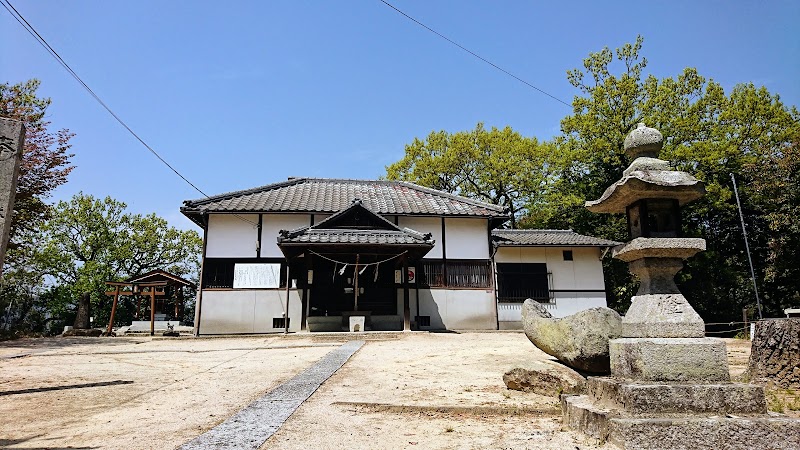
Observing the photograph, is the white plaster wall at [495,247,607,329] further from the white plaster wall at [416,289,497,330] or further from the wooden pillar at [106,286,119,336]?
the wooden pillar at [106,286,119,336]

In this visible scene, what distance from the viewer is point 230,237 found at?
58.3 ft

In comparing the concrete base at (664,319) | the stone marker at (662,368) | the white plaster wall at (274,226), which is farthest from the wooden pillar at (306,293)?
the concrete base at (664,319)

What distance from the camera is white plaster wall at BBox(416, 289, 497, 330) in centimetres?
1797

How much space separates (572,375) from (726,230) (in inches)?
864

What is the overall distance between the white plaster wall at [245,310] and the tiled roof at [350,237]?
297 cm

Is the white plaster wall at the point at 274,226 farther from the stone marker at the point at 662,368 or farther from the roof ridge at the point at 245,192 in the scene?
→ the stone marker at the point at 662,368

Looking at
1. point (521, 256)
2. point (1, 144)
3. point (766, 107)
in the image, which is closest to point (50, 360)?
point (1, 144)

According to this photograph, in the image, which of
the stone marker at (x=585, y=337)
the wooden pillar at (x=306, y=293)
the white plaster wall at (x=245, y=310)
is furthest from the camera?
the white plaster wall at (x=245, y=310)

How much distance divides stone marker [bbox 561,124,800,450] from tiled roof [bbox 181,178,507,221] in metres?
13.9

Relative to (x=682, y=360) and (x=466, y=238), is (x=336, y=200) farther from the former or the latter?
(x=682, y=360)

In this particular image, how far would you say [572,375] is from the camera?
620cm

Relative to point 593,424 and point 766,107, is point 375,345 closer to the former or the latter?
point 593,424

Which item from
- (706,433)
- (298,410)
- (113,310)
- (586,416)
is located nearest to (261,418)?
(298,410)

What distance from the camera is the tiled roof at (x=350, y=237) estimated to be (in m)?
15.3
